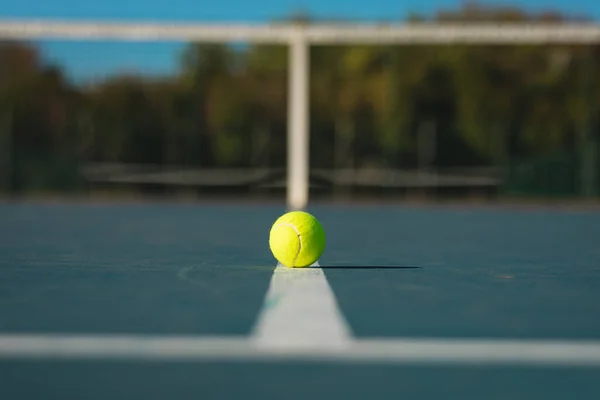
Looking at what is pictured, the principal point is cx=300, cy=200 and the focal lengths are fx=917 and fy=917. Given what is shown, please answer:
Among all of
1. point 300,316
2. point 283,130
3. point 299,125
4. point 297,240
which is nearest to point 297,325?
point 300,316

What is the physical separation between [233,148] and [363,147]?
275 cm

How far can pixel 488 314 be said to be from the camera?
3463 millimetres

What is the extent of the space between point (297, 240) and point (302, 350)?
2.24 metres

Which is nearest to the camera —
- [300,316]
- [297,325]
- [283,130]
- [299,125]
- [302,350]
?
[302,350]

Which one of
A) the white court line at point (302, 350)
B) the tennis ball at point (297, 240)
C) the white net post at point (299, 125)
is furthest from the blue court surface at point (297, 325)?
the white net post at point (299, 125)

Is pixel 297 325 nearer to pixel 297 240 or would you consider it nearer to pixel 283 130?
pixel 297 240

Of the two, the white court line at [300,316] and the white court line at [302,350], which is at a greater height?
the white court line at [302,350]

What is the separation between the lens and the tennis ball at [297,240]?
496 cm

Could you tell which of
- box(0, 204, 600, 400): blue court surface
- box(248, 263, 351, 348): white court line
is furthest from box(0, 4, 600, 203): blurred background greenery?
box(248, 263, 351, 348): white court line

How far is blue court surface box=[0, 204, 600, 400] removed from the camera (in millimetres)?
2352

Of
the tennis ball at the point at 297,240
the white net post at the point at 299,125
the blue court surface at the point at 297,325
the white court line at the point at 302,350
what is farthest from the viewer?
the white net post at the point at 299,125

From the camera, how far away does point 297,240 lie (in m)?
4.96

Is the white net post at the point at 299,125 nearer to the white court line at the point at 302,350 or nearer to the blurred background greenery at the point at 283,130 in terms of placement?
the blurred background greenery at the point at 283,130

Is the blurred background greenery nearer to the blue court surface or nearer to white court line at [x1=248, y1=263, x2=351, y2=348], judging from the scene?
the blue court surface
